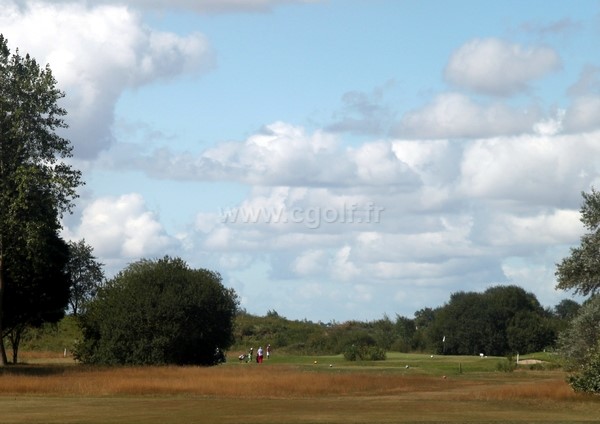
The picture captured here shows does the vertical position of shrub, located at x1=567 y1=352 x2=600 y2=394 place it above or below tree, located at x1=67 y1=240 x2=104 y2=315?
below

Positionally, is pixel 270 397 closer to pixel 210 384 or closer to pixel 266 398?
pixel 266 398

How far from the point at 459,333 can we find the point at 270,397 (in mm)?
76312

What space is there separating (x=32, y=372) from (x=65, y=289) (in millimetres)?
13832

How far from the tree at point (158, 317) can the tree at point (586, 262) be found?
27.8 meters

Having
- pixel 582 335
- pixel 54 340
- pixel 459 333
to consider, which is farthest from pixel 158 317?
pixel 459 333

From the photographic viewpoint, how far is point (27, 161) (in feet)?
230

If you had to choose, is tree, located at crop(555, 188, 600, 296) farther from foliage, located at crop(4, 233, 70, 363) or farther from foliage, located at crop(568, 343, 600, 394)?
foliage, located at crop(4, 233, 70, 363)

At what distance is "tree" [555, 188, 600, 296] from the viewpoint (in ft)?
206

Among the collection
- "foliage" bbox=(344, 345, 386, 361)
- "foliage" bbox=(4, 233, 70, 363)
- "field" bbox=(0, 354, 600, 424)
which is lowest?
"field" bbox=(0, 354, 600, 424)

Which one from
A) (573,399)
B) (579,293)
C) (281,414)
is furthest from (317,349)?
(281,414)

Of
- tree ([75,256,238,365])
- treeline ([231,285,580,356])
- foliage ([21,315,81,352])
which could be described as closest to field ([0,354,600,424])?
tree ([75,256,238,365])

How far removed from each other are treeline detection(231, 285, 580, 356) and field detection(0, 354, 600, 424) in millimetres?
52465

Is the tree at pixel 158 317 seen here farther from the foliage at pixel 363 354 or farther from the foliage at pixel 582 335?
the foliage at pixel 582 335

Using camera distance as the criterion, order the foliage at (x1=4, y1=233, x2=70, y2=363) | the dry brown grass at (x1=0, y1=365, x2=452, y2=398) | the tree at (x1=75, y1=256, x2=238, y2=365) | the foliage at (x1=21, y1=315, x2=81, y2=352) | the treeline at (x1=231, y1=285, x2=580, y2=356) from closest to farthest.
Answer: the dry brown grass at (x1=0, y1=365, x2=452, y2=398) → the foliage at (x1=4, y1=233, x2=70, y2=363) → the tree at (x1=75, y1=256, x2=238, y2=365) → the foliage at (x1=21, y1=315, x2=81, y2=352) → the treeline at (x1=231, y1=285, x2=580, y2=356)
